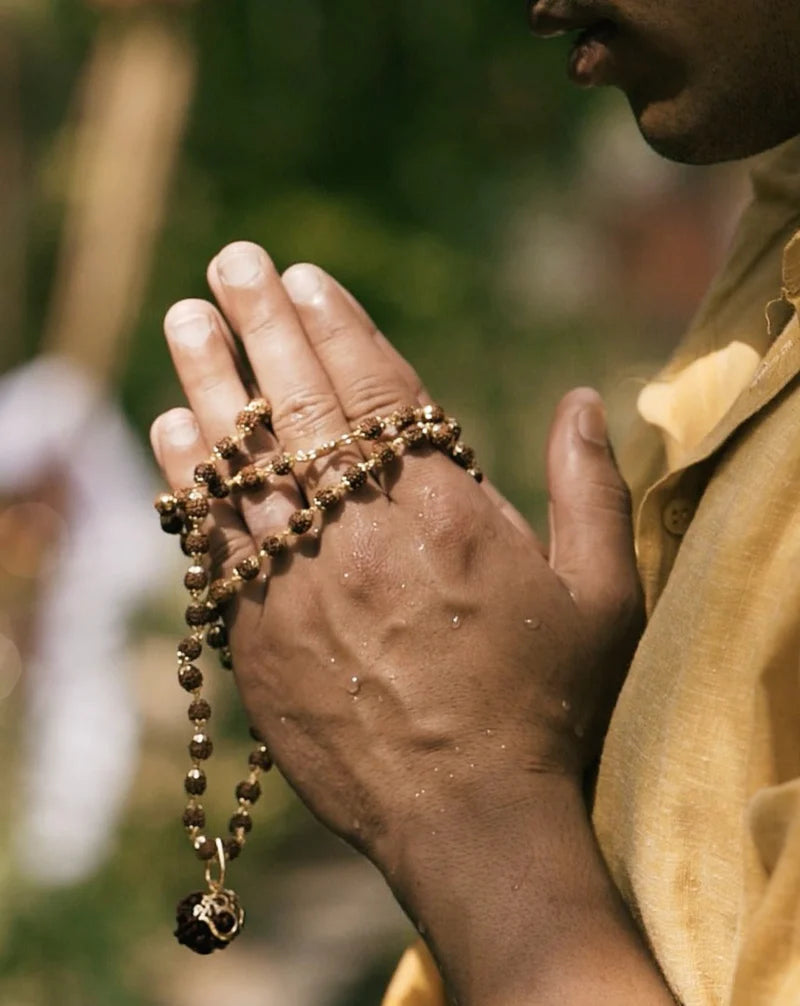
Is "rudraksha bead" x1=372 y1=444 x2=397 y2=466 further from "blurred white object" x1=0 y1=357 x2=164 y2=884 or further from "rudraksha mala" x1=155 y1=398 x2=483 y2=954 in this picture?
"blurred white object" x1=0 y1=357 x2=164 y2=884

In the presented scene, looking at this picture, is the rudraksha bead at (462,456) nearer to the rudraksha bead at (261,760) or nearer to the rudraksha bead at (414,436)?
the rudraksha bead at (414,436)

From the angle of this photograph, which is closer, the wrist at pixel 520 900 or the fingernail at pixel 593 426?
the wrist at pixel 520 900

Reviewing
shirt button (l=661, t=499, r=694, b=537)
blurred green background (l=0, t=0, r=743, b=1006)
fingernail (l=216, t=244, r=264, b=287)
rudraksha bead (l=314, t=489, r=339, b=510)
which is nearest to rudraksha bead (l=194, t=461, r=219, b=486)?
rudraksha bead (l=314, t=489, r=339, b=510)

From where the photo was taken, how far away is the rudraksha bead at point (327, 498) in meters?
1.58

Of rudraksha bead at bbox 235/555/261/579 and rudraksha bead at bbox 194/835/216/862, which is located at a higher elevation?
rudraksha bead at bbox 235/555/261/579

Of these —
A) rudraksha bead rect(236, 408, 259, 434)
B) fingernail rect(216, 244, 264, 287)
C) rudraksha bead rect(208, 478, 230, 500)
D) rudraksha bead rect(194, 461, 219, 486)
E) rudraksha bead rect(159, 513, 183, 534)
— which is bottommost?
rudraksha bead rect(159, 513, 183, 534)

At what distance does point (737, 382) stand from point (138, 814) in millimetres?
3887

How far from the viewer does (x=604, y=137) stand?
707cm

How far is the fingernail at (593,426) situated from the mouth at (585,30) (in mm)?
352

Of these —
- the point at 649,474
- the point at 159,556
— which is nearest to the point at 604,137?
the point at 159,556

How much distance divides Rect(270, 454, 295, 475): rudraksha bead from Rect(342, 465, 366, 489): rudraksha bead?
2.3 inches

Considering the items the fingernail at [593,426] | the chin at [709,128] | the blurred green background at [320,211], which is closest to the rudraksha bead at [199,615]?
the fingernail at [593,426]

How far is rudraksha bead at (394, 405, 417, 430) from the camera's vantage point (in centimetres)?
162

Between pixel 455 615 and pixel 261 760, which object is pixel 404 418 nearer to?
pixel 455 615
